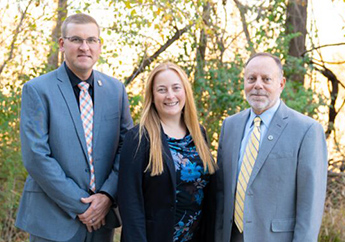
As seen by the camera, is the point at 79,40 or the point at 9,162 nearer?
the point at 79,40

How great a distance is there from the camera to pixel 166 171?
325 cm

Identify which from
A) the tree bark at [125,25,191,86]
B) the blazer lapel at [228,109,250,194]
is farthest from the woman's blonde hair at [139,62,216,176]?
the tree bark at [125,25,191,86]

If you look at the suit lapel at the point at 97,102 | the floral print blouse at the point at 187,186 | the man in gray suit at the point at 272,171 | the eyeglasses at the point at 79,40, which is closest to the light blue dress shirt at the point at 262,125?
the man in gray suit at the point at 272,171

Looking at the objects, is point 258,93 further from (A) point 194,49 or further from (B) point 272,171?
(A) point 194,49

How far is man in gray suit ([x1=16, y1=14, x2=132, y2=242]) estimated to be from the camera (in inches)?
130

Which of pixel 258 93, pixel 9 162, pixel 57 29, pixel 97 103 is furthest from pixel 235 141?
Answer: pixel 57 29

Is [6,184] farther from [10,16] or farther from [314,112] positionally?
[314,112]

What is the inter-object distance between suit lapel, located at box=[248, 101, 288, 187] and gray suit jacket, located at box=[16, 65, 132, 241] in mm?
971

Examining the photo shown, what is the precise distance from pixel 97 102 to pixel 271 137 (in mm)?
1207

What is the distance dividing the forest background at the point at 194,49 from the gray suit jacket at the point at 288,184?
8.95 feet

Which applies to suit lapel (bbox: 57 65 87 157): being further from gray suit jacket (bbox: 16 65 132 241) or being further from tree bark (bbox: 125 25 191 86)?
tree bark (bbox: 125 25 191 86)

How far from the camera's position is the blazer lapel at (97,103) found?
138 inches

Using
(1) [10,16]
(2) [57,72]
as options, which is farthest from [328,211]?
(1) [10,16]

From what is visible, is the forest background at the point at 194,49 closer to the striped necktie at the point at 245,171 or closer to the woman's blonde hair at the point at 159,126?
the woman's blonde hair at the point at 159,126
